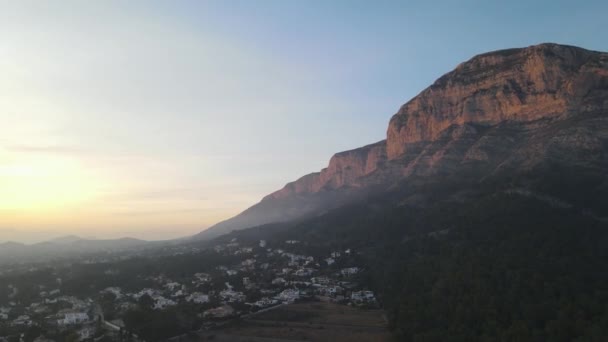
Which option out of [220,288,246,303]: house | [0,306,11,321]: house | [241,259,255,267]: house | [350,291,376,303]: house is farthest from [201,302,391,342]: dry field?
[241,259,255,267]: house

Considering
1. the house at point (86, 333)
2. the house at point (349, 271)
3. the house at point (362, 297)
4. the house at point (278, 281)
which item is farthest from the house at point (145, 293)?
the house at point (362, 297)

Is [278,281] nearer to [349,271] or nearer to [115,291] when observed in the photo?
[349,271]

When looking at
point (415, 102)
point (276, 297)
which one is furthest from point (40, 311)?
point (415, 102)

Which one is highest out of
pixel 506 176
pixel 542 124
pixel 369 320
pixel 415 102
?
pixel 415 102

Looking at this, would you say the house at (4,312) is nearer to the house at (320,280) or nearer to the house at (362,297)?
the house at (320,280)

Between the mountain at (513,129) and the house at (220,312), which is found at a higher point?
the mountain at (513,129)

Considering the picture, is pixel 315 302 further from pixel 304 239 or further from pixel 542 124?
pixel 542 124
